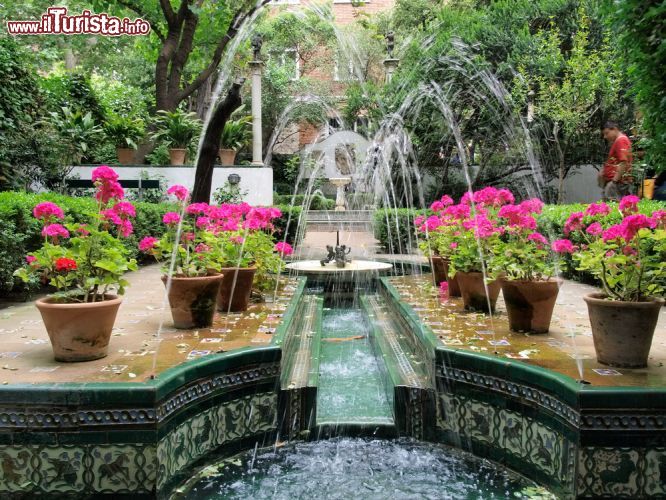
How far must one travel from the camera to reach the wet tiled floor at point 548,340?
2.95 m

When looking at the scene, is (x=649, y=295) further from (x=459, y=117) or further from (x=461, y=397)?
(x=459, y=117)

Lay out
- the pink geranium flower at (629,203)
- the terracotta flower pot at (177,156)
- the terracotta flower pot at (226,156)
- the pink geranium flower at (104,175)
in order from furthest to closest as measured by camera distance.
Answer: the terracotta flower pot at (226,156)
the terracotta flower pot at (177,156)
the pink geranium flower at (629,203)
the pink geranium flower at (104,175)

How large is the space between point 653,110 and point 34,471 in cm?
382

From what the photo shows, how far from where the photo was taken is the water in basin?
284 cm

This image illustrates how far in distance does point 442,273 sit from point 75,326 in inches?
170

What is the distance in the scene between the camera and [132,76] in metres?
23.5

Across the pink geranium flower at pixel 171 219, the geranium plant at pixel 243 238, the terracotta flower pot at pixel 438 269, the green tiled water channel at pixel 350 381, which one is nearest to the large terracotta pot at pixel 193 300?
the pink geranium flower at pixel 171 219

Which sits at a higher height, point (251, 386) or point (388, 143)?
point (388, 143)

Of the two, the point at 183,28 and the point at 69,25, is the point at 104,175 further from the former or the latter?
the point at 69,25

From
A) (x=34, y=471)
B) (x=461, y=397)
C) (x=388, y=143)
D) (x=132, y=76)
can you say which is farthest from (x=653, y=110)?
(x=132, y=76)

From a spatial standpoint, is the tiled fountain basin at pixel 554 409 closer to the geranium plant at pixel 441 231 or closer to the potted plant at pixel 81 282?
the geranium plant at pixel 441 231

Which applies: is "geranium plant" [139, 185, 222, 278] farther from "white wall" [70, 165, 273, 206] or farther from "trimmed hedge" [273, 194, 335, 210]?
"trimmed hedge" [273, 194, 335, 210]

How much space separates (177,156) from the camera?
14.8 meters

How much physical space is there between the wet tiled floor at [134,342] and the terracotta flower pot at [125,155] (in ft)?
31.6
